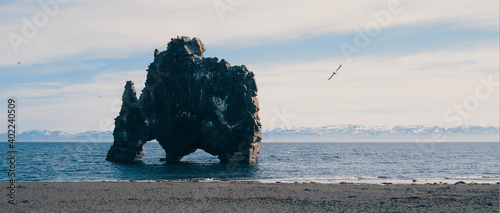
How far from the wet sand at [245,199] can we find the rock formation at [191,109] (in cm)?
4447

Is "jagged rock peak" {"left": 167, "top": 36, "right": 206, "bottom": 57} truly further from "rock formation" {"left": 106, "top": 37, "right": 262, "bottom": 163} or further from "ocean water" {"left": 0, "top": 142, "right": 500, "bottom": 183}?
"ocean water" {"left": 0, "top": 142, "right": 500, "bottom": 183}

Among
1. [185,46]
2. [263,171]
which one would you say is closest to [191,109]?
[185,46]

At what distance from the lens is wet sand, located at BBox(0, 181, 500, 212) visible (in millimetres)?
27141

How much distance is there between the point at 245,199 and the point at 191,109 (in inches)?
2298

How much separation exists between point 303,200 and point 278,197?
237 cm

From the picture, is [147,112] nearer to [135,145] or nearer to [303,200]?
[135,145]

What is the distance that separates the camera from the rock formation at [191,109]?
84.1 meters

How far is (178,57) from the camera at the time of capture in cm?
8781

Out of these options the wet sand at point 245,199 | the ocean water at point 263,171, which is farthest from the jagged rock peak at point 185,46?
the wet sand at point 245,199

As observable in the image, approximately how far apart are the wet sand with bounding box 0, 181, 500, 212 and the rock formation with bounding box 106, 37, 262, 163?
1751 inches

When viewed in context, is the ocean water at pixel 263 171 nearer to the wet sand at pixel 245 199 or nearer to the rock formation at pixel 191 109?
the rock formation at pixel 191 109

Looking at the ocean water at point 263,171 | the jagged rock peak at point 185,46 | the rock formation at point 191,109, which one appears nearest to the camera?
the ocean water at point 263,171

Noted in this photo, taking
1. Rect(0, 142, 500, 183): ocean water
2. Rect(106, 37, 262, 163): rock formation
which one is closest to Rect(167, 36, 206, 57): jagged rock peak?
Rect(106, 37, 262, 163): rock formation

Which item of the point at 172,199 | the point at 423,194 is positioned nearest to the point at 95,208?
the point at 172,199
